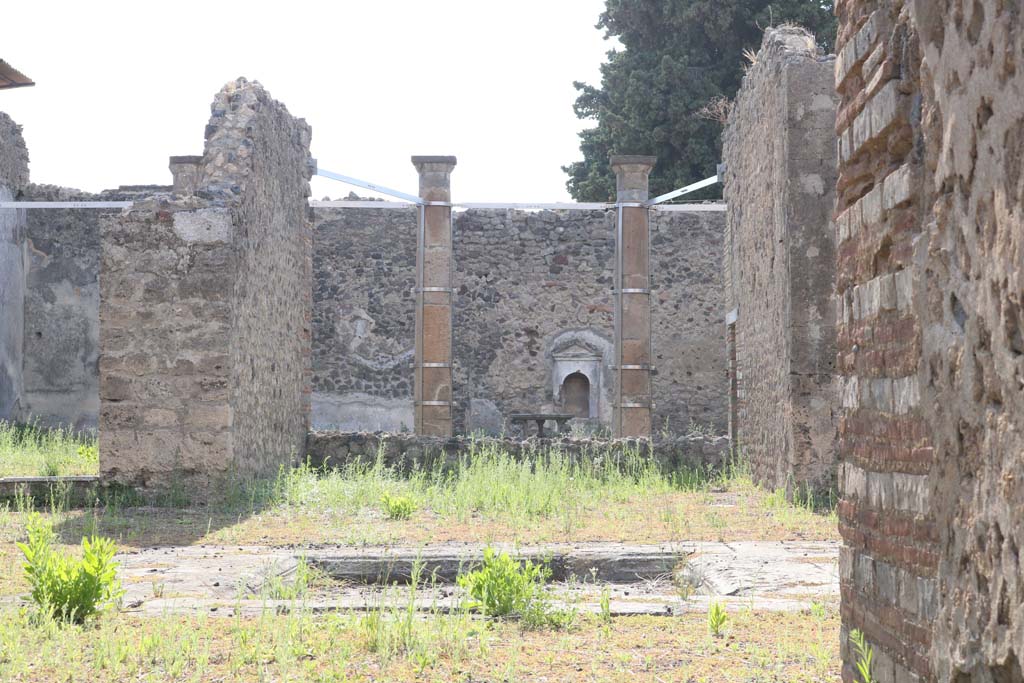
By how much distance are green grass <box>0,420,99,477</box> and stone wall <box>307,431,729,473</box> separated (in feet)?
7.79

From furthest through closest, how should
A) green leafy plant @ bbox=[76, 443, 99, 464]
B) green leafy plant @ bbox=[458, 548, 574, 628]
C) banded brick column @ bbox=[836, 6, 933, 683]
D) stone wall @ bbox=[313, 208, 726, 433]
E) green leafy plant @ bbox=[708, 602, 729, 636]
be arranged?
stone wall @ bbox=[313, 208, 726, 433] → green leafy plant @ bbox=[76, 443, 99, 464] → green leafy plant @ bbox=[458, 548, 574, 628] → green leafy plant @ bbox=[708, 602, 729, 636] → banded brick column @ bbox=[836, 6, 933, 683]

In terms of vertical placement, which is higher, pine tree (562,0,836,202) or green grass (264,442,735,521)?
pine tree (562,0,836,202)

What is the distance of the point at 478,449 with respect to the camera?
12.3 meters

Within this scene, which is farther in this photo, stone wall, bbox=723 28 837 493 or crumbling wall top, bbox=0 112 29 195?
crumbling wall top, bbox=0 112 29 195

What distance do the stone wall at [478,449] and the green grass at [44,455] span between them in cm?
237

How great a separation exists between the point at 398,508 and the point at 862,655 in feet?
19.3

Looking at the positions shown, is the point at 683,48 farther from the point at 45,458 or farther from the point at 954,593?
the point at 954,593

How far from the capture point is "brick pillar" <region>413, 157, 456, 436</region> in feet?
49.1

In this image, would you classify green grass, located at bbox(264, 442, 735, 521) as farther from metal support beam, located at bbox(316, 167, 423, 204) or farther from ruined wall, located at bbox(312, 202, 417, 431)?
ruined wall, located at bbox(312, 202, 417, 431)

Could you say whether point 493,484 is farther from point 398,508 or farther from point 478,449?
Result: point 478,449

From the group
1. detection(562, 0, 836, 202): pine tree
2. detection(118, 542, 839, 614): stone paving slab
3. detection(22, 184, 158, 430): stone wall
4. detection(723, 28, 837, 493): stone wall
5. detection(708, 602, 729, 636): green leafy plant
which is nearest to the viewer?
detection(708, 602, 729, 636): green leafy plant

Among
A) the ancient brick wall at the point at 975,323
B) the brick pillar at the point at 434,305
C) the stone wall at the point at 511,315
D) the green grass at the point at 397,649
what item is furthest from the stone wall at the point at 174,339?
the stone wall at the point at 511,315

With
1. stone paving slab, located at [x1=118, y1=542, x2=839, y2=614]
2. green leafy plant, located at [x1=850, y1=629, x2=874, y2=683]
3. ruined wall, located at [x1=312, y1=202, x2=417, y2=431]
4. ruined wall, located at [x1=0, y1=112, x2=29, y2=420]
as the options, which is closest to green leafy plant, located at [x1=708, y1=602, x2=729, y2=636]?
stone paving slab, located at [x1=118, y1=542, x2=839, y2=614]

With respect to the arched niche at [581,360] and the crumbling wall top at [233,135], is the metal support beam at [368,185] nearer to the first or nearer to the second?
the crumbling wall top at [233,135]
